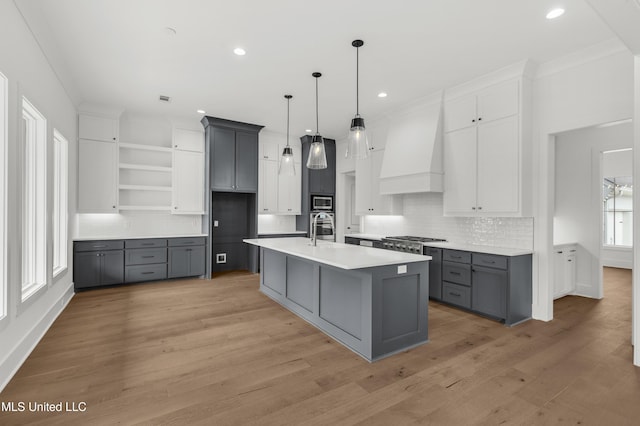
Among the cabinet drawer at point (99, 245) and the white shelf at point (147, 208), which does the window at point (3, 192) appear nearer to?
the cabinet drawer at point (99, 245)

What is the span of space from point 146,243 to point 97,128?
2031 mm

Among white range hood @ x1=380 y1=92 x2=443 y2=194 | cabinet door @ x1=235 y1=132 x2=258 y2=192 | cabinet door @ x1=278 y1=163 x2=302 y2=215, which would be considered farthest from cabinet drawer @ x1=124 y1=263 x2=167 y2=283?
white range hood @ x1=380 y1=92 x2=443 y2=194

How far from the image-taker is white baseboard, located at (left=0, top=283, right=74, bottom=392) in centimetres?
233

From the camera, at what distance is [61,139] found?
4.21m

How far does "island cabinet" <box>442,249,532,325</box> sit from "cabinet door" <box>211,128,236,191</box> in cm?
411

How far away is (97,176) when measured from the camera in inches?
206

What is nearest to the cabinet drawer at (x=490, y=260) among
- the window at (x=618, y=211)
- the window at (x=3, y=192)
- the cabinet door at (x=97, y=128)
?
the window at (x=3, y=192)

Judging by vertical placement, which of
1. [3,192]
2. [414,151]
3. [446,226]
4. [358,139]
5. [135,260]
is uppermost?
[414,151]

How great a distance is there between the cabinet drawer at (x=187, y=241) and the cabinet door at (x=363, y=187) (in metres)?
3.03

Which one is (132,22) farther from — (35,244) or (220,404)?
(220,404)

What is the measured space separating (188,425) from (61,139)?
13.6 feet

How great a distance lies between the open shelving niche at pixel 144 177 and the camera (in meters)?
5.61

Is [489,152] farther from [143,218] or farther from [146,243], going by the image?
[143,218]

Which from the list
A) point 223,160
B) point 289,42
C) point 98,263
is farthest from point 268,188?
point 289,42
